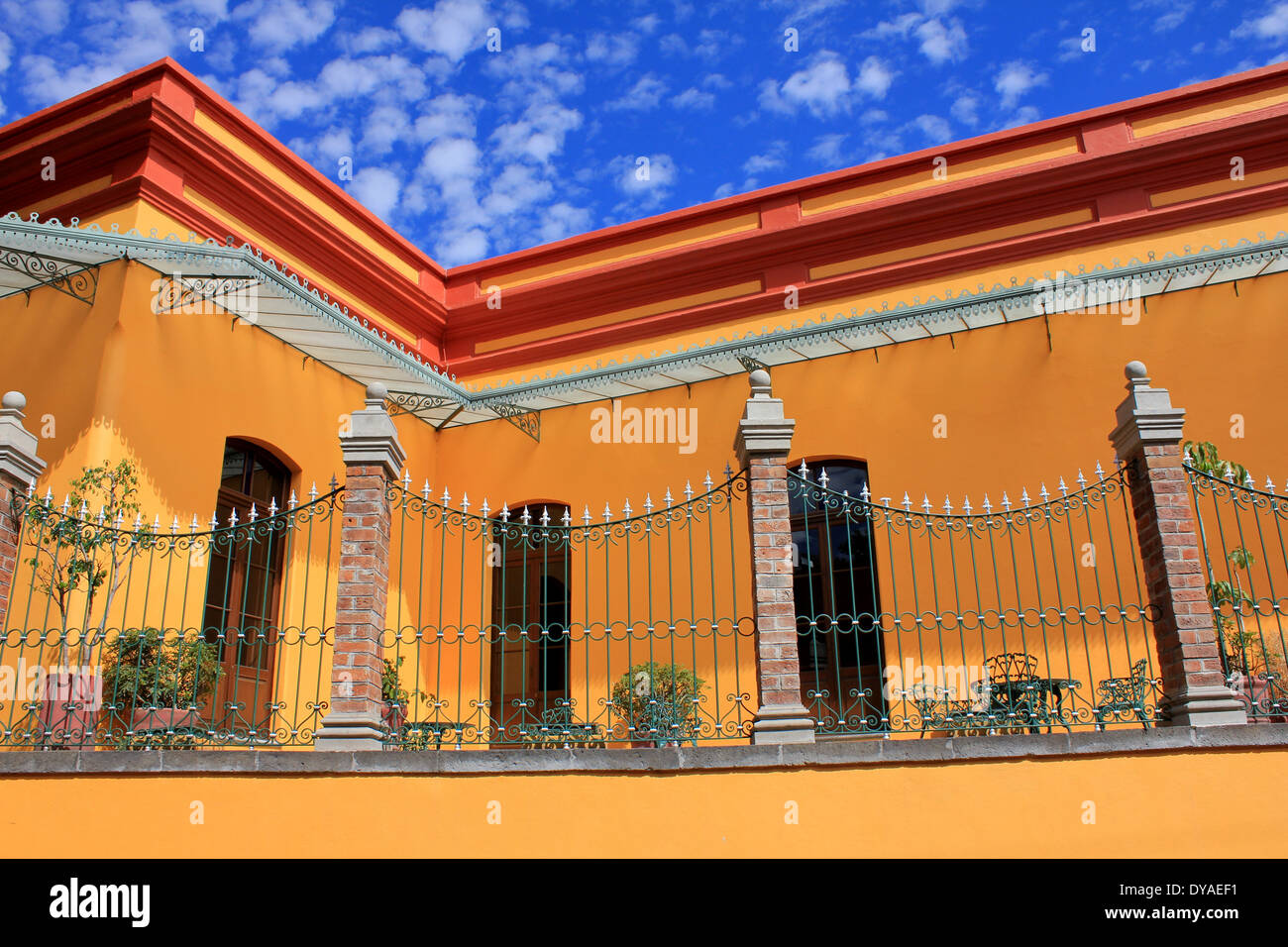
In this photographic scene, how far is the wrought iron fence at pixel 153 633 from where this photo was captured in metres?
5.32

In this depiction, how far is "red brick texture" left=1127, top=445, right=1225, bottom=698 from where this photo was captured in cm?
456

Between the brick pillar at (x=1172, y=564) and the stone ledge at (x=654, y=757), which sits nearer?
the stone ledge at (x=654, y=757)

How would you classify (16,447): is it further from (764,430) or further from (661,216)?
(661,216)

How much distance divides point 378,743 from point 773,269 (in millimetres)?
7292

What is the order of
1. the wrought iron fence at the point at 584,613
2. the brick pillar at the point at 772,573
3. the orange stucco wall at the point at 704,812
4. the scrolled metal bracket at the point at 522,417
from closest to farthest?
1. the orange stucco wall at the point at 704,812
2. the brick pillar at the point at 772,573
3. the wrought iron fence at the point at 584,613
4. the scrolled metal bracket at the point at 522,417

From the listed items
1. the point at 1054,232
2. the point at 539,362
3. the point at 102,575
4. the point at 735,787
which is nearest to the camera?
the point at 735,787

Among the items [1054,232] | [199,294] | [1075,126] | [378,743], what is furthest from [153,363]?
[1075,126]

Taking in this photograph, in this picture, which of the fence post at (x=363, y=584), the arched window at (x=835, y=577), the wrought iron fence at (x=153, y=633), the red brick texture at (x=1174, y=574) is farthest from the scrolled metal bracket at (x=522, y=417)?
the red brick texture at (x=1174, y=574)

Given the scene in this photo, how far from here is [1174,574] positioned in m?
4.69

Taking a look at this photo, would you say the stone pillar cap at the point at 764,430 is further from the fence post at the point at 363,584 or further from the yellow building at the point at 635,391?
the fence post at the point at 363,584

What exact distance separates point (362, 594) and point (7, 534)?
89.4 inches

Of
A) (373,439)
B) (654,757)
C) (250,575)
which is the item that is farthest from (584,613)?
(654,757)

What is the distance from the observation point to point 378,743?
16.0ft
